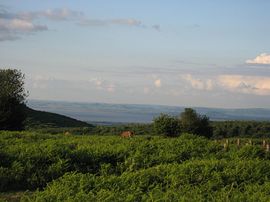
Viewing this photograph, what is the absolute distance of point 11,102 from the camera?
45.9 meters

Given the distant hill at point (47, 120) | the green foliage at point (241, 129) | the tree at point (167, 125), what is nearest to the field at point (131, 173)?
the tree at point (167, 125)

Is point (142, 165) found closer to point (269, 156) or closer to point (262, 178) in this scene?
point (262, 178)

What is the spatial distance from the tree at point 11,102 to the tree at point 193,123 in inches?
591

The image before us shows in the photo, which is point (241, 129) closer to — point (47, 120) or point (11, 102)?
point (47, 120)

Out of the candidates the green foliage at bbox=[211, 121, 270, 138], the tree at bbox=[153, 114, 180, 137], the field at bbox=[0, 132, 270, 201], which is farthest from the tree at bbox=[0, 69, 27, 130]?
the green foliage at bbox=[211, 121, 270, 138]

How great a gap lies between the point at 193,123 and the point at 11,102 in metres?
17.1

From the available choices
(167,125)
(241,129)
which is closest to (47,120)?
(241,129)

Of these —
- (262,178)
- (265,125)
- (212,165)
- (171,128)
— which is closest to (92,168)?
(212,165)

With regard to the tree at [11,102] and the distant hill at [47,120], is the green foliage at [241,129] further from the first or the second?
the tree at [11,102]

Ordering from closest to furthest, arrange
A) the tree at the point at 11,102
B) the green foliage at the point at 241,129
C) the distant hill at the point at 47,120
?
the tree at the point at 11,102
the green foliage at the point at 241,129
the distant hill at the point at 47,120

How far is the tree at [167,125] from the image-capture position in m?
45.9

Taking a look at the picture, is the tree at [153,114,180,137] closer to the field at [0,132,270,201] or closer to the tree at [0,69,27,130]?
Answer: the tree at [0,69,27,130]

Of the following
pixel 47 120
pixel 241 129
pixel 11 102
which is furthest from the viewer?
pixel 47 120

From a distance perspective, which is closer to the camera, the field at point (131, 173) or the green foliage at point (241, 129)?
the field at point (131, 173)
